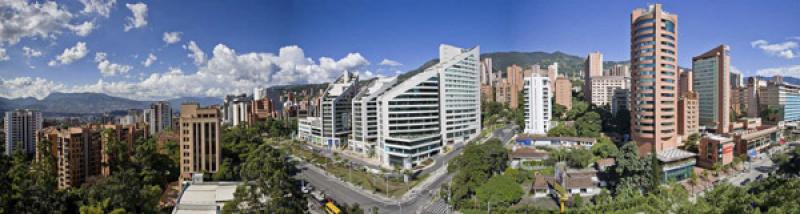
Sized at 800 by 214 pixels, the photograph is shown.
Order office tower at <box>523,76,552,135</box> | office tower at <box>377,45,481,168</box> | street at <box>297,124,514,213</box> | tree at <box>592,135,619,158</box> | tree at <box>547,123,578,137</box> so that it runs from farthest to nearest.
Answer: office tower at <box>523,76,552,135</box>, tree at <box>547,123,578,137</box>, office tower at <box>377,45,481,168</box>, tree at <box>592,135,619,158</box>, street at <box>297,124,514,213</box>

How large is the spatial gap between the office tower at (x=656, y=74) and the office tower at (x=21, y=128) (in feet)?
97.9

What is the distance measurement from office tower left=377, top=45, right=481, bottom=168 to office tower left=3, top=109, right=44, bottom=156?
60.4 ft

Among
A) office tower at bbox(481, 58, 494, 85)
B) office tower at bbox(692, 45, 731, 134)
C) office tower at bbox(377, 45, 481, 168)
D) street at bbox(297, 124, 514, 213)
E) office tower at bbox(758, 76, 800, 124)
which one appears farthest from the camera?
office tower at bbox(481, 58, 494, 85)

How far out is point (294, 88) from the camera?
230ft

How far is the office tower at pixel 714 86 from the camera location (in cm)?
2391

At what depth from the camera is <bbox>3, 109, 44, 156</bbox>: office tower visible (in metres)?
21.1

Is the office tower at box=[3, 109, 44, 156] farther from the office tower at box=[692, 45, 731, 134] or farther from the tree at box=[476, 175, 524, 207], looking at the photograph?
the office tower at box=[692, 45, 731, 134]

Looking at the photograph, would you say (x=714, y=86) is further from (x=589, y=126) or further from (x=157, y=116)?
(x=157, y=116)

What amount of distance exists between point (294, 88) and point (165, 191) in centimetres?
5640

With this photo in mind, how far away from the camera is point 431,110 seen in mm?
22797

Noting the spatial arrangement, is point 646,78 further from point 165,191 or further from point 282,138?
point 282,138

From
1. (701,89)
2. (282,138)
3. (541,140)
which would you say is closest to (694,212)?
(541,140)

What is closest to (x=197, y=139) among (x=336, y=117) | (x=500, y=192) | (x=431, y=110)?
(x=500, y=192)

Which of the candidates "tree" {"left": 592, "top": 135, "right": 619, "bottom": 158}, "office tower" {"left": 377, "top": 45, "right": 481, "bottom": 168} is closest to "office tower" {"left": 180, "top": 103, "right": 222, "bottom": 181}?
"office tower" {"left": 377, "top": 45, "right": 481, "bottom": 168}
